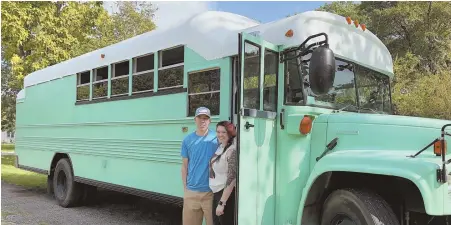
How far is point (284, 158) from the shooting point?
3859 mm

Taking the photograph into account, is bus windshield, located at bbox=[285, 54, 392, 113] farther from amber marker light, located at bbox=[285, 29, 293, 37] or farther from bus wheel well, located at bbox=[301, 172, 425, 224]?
bus wheel well, located at bbox=[301, 172, 425, 224]

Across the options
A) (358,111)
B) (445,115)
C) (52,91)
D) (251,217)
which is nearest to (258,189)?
(251,217)

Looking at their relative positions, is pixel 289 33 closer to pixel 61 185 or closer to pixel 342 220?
pixel 342 220

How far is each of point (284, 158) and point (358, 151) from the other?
0.70 metres

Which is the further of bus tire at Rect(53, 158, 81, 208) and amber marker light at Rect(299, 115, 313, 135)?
bus tire at Rect(53, 158, 81, 208)

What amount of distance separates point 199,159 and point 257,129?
71 centimetres

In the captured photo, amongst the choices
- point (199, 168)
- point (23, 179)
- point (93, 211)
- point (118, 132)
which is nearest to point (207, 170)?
point (199, 168)

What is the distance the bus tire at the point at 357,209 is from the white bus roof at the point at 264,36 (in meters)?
1.43

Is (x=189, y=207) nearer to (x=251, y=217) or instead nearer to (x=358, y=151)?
(x=251, y=217)

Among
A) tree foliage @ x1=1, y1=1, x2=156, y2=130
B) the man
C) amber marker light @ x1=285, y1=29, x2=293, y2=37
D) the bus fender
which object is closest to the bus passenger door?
amber marker light @ x1=285, y1=29, x2=293, y2=37

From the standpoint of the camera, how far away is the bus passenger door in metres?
3.64

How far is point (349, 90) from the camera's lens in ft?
14.0

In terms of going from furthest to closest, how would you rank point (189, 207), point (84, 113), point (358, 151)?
1. point (84, 113)
2. point (189, 207)
3. point (358, 151)

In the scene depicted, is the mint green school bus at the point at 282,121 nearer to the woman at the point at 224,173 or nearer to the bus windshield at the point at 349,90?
the bus windshield at the point at 349,90
